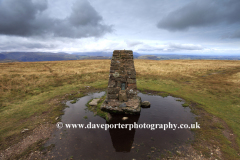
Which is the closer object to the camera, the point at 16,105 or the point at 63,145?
the point at 63,145

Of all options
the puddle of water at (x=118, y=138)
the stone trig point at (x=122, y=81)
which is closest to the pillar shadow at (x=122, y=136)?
the puddle of water at (x=118, y=138)

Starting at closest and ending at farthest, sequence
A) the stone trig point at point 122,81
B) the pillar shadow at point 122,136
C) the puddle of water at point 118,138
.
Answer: the puddle of water at point 118,138, the pillar shadow at point 122,136, the stone trig point at point 122,81

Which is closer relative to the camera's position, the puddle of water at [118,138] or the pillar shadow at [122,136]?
the puddle of water at [118,138]

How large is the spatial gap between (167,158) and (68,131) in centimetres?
823

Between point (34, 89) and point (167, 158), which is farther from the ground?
point (34, 89)

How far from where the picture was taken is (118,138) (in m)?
8.64

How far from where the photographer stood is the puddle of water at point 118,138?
7.43 meters

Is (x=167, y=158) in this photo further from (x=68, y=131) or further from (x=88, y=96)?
(x=88, y=96)

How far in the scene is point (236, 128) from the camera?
987 centimetres

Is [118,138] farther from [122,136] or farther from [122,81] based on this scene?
[122,81]

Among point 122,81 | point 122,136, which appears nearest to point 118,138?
point 122,136

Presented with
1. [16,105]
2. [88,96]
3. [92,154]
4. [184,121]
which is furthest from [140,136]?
[16,105]

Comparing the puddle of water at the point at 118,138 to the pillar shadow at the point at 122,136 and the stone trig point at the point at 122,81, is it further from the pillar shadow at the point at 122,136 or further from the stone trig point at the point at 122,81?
the stone trig point at the point at 122,81

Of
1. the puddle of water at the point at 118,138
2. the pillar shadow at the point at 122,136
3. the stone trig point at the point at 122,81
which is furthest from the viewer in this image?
the stone trig point at the point at 122,81
